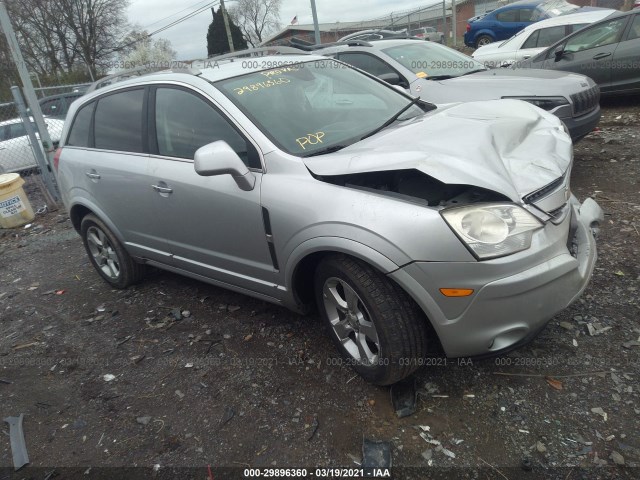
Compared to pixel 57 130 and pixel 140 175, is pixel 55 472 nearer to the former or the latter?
pixel 140 175

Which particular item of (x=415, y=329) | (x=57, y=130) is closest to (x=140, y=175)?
(x=415, y=329)

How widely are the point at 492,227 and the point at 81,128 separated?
3.82 metres

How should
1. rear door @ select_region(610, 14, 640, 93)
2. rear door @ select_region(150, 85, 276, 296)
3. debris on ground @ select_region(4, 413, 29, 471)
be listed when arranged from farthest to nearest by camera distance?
rear door @ select_region(610, 14, 640, 93) < rear door @ select_region(150, 85, 276, 296) < debris on ground @ select_region(4, 413, 29, 471)

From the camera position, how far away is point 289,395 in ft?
9.29

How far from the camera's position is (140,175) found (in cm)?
358

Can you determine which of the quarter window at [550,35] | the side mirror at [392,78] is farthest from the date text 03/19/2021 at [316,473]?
the quarter window at [550,35]

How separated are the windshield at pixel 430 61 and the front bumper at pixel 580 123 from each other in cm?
166

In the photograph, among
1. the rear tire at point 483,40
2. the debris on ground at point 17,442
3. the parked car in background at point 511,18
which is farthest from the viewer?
the rear tire at point 483,40

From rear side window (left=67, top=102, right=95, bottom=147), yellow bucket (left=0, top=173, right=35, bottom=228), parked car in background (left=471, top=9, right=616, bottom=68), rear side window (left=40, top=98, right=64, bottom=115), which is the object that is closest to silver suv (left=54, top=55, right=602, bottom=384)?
rear side window (left=67, top=102, right=95, bottom=147)

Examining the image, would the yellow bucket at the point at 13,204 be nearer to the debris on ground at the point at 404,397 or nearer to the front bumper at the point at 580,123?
the debris on ground at the point at 404,397

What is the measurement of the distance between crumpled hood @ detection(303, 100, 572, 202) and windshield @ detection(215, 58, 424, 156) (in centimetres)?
21

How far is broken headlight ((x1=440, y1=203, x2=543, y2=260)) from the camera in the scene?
2168mm

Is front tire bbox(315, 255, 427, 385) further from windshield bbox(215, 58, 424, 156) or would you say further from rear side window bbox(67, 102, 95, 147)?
rear side window bbox(67, 102, 95, 147)

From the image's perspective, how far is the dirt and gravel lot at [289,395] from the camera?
2314 mm
